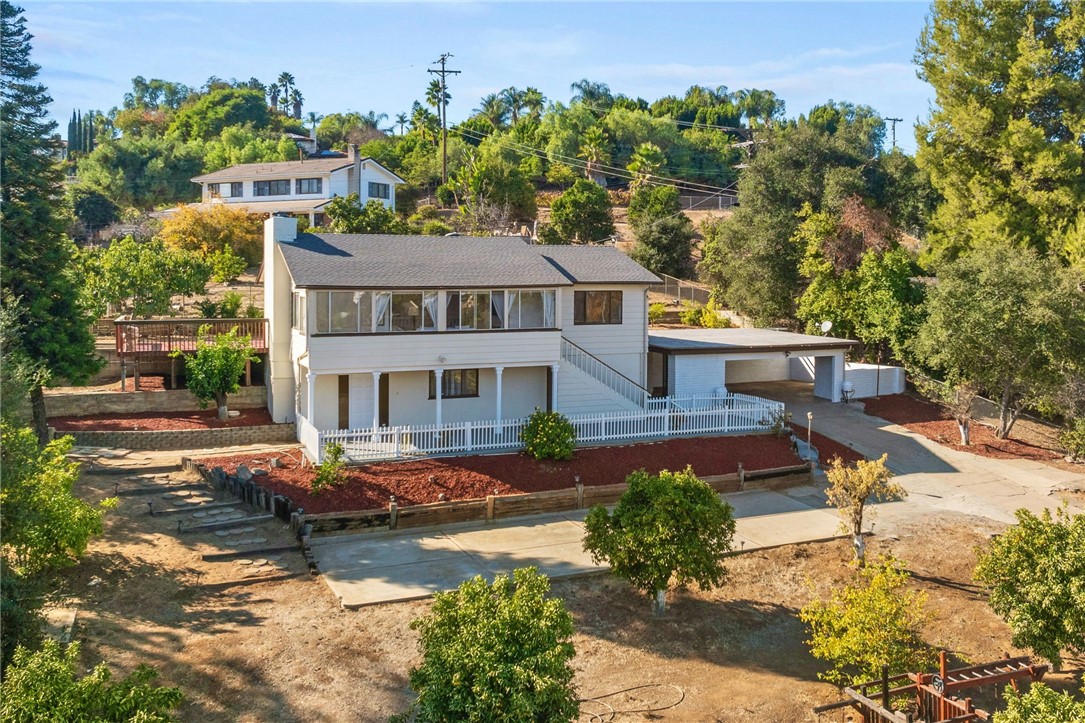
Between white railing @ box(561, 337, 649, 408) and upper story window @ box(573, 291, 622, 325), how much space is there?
1683mm

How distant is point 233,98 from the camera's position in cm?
10681

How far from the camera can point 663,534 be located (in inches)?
602

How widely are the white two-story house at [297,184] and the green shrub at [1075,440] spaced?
44.0m

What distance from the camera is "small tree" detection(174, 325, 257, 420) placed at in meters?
27.0

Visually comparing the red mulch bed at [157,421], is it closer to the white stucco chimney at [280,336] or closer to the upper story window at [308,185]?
the white stucco chimney at [280,336]

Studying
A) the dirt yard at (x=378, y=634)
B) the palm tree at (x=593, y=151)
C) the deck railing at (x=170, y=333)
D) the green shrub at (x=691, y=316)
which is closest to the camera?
the dirt yard at (x=378, y=634)

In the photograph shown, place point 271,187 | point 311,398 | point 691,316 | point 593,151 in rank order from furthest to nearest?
point 593,151, point 271,187, point 691,316, point 311,398

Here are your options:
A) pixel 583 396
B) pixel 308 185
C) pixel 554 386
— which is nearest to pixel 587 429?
pixel 554 386

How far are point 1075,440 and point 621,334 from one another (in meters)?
15.7

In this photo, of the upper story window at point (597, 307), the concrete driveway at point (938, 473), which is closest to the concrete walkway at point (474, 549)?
the concrete driveway at point (938, 473)

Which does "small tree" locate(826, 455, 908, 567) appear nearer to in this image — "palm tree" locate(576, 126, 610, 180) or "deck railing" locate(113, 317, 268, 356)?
"deck railing" locate(113, 317, 268, 356)

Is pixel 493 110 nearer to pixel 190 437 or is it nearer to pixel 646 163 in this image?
pixel 646 163

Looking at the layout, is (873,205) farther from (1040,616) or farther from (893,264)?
(1040,616)

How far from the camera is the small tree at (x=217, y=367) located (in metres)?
27.0
